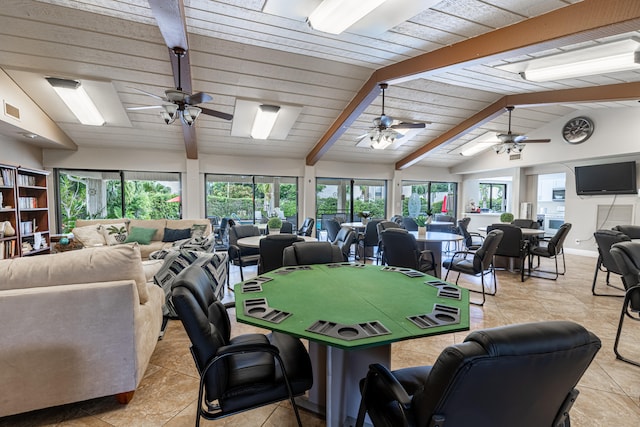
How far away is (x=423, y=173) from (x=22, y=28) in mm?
9175

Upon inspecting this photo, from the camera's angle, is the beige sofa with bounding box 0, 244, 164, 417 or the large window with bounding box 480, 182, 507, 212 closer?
the beige sofa with bounding box 0, 244, 164, 417

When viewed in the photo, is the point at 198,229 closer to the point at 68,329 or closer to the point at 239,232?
the point at 239,232

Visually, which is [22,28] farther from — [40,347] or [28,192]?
[40,347]

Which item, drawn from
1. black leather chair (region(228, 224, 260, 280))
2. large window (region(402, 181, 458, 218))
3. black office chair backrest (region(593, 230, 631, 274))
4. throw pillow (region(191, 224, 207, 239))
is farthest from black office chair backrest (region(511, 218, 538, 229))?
throw pillow (region(191, 224, 207, 239))

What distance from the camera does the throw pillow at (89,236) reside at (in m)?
5.29

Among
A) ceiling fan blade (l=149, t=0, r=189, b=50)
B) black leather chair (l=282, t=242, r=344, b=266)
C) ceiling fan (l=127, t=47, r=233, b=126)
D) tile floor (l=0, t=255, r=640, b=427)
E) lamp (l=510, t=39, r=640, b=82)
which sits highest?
ceiling fan blade (l=149, t=0, r=189, b=50)

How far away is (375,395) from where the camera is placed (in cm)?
128

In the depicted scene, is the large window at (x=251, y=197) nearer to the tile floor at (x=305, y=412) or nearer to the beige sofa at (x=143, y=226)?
the beige sofa at (x=143, y=226)

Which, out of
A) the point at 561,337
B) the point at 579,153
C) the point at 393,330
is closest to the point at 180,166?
the point at 393,330

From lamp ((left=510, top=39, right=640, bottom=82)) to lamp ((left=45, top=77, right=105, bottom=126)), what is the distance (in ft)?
19.2

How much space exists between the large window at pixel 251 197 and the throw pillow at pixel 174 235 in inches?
64.7

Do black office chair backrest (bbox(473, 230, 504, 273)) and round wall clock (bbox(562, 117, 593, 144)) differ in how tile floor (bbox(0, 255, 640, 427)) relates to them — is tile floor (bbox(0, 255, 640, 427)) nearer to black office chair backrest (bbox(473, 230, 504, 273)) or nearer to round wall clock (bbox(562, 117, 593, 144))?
black office chair backrest (bbox(473, 230, 504, 273))

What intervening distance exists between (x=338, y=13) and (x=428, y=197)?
8226mm

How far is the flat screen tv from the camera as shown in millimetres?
6055
